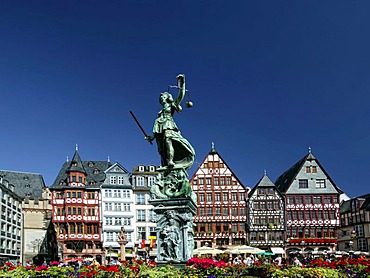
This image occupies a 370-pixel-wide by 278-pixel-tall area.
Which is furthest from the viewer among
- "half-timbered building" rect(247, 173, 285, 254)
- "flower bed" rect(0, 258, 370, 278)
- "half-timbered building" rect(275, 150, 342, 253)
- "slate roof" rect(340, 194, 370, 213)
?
"slate roof" rect(340, 194, 370, 213)

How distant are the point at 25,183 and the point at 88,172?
40.5ft

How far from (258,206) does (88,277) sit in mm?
56750

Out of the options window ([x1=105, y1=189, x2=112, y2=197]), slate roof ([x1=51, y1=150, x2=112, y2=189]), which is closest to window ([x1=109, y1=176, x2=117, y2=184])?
slate roof ([x1=51, y1=150, x2=112, y2=189])

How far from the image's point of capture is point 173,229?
47.2 feet

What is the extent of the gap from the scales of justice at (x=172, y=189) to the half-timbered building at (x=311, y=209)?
53.4 metres

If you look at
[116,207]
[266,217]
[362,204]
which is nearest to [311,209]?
[266,217]

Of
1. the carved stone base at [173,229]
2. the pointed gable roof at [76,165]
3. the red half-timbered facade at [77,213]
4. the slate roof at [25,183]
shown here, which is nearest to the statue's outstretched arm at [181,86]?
the carved stone base at [173,229]

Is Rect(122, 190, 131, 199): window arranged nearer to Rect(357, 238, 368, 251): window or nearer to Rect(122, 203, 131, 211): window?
Rect(122, 203, 131, 211): window

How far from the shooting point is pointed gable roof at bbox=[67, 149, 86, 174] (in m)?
66.1

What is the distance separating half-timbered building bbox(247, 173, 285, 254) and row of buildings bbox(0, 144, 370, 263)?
140 mm

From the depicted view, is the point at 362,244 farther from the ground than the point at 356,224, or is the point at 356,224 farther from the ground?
the point at 356,224

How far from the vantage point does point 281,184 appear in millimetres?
74625

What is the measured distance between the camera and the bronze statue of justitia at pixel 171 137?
15.7 metres

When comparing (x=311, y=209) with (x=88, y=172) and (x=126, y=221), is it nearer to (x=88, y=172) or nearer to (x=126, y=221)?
(x=126, y=221)
